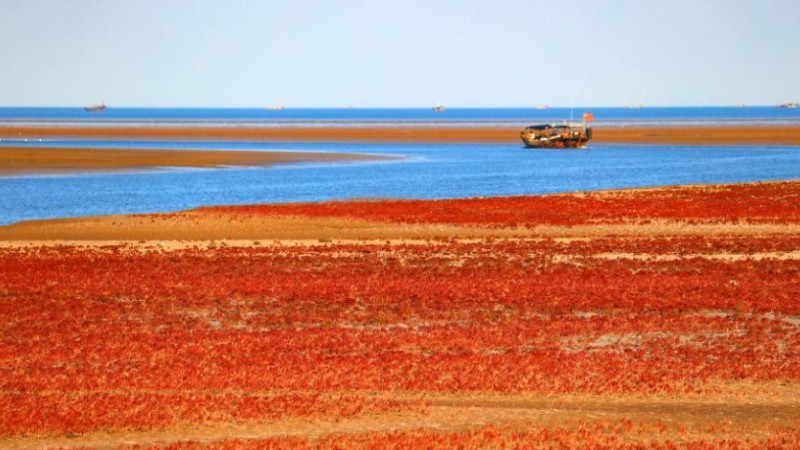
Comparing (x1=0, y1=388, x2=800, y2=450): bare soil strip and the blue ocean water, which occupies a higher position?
(x1=0, y1=388, x2=800, y2=450): bare soil strip

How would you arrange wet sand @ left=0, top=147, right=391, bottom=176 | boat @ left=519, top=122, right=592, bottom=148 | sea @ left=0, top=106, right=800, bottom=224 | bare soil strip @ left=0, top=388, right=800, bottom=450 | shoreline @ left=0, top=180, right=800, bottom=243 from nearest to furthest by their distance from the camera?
bare soil strip @ left=0, top=388, right=800, bottom=450 → shoreline @ left=0, top=180, right=800, bottom=243 → sea @ left=0, top=106, right=800, bottom=224 → wet sand @ left=0, top=147, right=391, bottom=176 → boat @ left=519, top=122, right=592, bottom=148

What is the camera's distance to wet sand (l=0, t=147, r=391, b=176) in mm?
76188

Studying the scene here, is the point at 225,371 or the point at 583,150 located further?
the point at 583,150

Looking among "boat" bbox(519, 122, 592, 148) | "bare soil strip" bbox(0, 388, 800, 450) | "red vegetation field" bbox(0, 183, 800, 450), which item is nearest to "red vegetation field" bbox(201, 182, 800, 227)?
"red vegetation field" bbox(0, 183, 800, 450)

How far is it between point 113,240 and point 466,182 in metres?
29.4

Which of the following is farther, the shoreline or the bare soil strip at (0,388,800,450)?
the shoreline

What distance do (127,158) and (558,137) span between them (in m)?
38.1

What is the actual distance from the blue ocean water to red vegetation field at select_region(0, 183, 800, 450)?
1874 cm

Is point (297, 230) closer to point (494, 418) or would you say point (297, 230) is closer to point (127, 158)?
point (494, 418)

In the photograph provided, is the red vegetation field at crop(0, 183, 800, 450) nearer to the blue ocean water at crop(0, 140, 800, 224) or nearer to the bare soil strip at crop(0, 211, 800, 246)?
the bare soil strip at crop(0, 211, 800, 246)

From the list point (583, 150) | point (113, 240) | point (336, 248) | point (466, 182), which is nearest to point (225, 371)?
point (336, 248)

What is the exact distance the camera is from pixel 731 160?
8456cm

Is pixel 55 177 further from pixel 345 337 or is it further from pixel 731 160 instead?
pixel 345 337

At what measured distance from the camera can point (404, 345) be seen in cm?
2034
